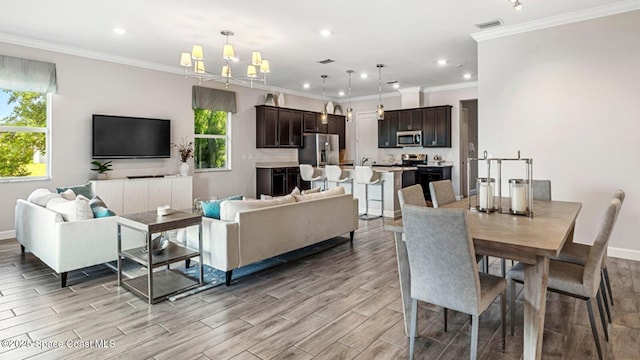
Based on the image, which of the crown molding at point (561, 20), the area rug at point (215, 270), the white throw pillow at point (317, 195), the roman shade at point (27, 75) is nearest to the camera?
the area rug at point (215, 270)

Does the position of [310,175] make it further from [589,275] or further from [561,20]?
[589,275]

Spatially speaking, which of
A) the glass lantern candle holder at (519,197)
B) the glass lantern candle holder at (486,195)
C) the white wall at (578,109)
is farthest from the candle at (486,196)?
the white wall at (578,109)

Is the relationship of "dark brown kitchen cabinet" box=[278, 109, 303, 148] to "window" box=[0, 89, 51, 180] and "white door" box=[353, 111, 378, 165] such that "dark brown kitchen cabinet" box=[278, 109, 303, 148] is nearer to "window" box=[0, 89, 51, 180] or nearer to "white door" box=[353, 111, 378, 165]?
"white door" box=[353, 111, 378, 165]

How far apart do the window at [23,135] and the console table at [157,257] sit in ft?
9.98

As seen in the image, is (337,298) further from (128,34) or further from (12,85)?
(12,85)

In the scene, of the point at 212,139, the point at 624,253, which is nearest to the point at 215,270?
the point at 212,139

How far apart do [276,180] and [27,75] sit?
4.71 metres

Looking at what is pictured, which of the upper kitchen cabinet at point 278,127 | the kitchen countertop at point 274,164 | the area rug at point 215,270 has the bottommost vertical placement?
the area rug at point 215,270

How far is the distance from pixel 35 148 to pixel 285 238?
431cm

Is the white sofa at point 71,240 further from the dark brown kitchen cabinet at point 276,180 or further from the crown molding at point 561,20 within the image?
the crown molding at point 561,20

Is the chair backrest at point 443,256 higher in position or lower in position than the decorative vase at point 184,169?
lower

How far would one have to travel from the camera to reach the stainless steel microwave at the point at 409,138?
29.0ft

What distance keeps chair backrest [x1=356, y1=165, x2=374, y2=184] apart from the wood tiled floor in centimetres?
311

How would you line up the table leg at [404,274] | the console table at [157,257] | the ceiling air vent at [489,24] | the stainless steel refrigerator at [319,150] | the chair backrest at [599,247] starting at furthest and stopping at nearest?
1. the stainless steel refrigerator at [319,150]
2. the ceiling air vent at [489,24]
3. the console table at [157,257]
4. the table leg at [404,274]
5. the chair backrest at [599,247]
